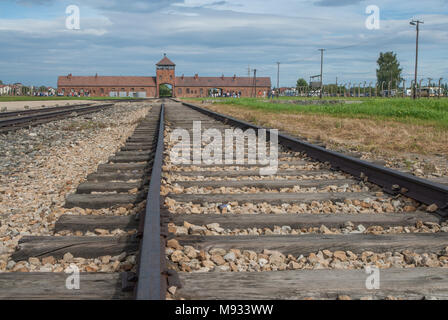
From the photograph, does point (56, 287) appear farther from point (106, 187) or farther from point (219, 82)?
point (219, 82)

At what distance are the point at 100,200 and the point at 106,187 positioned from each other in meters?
0.60

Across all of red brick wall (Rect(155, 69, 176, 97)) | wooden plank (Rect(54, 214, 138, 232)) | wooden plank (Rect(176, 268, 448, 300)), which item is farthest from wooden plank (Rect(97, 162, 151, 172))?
red brick wall (Rect(155, 69, 176, 97))

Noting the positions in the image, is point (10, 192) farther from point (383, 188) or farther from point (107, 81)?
point (107, 81)

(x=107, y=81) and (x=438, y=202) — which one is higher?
(x=107, y=81)

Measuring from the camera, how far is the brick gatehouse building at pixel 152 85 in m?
114

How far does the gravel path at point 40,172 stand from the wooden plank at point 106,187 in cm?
22

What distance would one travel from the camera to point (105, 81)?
115 m

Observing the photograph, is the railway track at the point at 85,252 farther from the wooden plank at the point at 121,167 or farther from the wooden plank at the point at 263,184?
the wooden plank at the point at 121,167

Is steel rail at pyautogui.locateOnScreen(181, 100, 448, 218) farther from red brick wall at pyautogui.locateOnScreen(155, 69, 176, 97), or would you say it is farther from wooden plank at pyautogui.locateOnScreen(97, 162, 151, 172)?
red brick wall at pyautogui.locateOnScreen(155, 69, 176, 97)

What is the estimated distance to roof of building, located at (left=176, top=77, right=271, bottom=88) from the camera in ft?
390

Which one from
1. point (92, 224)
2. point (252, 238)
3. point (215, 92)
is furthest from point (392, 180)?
point (215, 92)

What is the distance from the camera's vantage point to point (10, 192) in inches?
191
